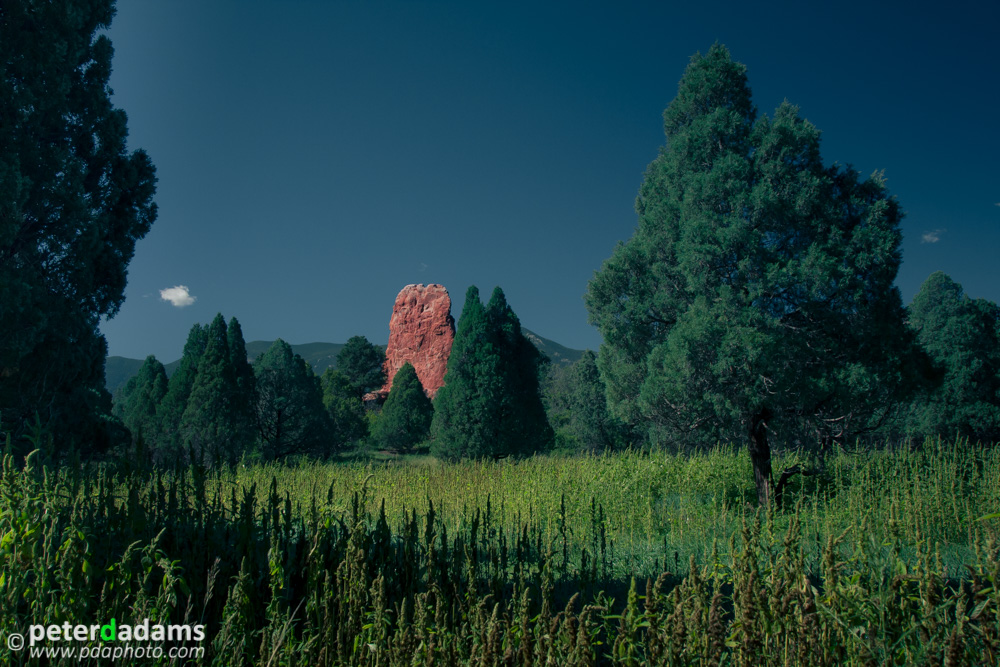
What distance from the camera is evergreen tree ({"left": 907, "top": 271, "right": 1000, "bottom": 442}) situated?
14.2 metres

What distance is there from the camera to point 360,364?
42.9 m

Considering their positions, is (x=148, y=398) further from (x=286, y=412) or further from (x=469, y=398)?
(x=469, y=398)

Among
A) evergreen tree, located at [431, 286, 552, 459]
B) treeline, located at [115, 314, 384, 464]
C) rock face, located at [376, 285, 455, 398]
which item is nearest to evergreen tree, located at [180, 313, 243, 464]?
treeline, located at [115, 314, 384, 464]

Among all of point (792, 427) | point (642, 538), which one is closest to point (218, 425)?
point (642, 538)

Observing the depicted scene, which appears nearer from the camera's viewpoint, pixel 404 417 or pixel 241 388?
pixel 241 388

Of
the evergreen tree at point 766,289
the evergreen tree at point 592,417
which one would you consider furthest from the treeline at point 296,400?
the evergreen tree at point 766,289

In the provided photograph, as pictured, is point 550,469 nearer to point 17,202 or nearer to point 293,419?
point 17,202

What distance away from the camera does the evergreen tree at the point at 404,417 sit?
27.4 m

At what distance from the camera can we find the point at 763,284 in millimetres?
6961

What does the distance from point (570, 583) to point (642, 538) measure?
2.61 meters

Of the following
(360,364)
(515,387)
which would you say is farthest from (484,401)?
(360,364)

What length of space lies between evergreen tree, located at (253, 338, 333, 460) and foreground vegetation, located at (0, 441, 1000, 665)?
1340 cm

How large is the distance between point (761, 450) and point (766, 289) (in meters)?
2.28

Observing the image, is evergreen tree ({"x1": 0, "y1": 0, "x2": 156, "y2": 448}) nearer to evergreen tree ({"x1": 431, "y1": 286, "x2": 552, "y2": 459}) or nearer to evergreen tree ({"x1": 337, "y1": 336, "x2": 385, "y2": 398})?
evergreen tree ({"x1": 431, "y1": 286, "x2": 552, "y2": 459})
